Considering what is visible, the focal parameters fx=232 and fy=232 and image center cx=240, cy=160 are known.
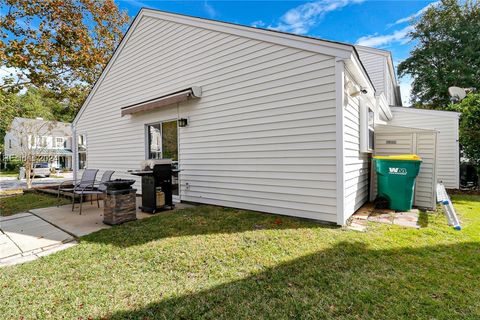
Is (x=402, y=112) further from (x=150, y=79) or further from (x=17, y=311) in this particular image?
(x=17, y=311)

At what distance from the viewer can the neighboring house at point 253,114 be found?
4.12 metres

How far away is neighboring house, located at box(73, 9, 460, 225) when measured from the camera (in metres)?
4.12

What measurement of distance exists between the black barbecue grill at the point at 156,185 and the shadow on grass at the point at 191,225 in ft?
1.25

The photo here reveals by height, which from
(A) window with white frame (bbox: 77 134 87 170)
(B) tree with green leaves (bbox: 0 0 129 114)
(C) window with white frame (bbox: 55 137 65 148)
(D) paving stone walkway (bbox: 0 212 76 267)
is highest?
(B) tree with green leaves (bbox: 0 0 129 114)

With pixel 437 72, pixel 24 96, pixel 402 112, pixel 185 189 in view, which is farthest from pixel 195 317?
pixel 24 96

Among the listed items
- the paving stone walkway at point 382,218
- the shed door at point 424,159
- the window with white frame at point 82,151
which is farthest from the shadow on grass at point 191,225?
the window with white frame at point 82,151

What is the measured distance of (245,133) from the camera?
16.8 feet

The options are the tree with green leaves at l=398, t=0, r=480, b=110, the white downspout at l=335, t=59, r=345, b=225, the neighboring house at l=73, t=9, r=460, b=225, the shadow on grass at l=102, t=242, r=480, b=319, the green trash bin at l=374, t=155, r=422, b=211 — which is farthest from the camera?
the tree with green leaves at l=398, t=0, r=480, b=110

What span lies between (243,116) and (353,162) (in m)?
2.46

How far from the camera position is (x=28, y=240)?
12.2ft

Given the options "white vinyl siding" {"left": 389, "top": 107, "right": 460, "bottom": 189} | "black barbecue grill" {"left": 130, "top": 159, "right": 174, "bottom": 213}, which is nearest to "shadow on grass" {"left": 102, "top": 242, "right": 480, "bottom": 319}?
"black barbecue grill" {"left": 130, "top": 159, "right": 174, "bottom": 213}

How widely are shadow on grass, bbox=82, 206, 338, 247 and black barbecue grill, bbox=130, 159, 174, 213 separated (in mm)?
381

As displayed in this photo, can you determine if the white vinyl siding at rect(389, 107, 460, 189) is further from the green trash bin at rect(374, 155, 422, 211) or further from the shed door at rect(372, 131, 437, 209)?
the green trash bin at rect(374, 155, 422, 211)

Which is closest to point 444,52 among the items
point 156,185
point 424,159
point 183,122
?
point 424,159
